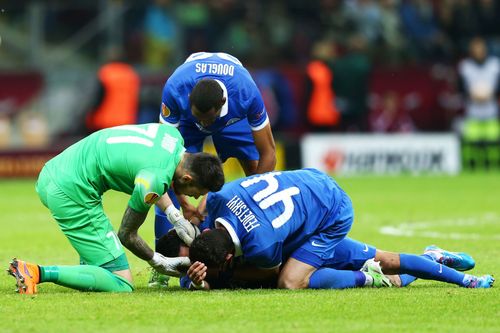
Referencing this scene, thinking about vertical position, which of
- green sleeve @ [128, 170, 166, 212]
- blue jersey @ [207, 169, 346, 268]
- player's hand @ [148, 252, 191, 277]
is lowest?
player's hand @ [148, 252, 191, 277]

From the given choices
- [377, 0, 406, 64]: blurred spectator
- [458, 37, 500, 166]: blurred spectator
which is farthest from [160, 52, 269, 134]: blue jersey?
[377, 0, 406, 64]: blurred spectator

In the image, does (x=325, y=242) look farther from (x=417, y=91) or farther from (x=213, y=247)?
(x=417, y=91)

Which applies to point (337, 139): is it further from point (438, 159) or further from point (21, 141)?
point (21, 141)

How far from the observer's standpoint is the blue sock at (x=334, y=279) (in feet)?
31.3

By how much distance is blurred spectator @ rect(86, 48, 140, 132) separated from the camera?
925 inches

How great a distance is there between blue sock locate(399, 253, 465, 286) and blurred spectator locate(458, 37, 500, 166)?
15.7 meters

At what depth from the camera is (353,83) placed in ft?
81.7

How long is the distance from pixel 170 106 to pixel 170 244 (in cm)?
167

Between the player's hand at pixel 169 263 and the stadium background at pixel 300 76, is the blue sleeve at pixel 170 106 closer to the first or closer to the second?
the player's hand at pixel 169 263

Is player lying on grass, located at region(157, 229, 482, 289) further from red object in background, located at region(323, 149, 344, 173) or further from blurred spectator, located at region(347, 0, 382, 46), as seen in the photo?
blurred spectator, located at region(347, 0, 382, 46)

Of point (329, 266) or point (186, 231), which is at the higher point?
→ point (186, 231)

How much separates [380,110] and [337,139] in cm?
151

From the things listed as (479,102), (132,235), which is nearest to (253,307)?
(132,235)

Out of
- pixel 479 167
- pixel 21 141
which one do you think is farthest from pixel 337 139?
pixel 21 141
